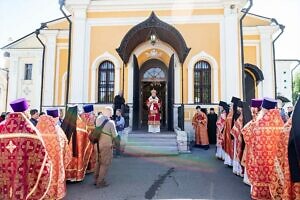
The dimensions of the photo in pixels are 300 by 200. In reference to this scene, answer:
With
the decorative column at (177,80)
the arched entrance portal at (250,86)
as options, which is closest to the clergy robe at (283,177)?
the decorative column at (177,80)

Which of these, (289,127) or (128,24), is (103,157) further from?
(128,24)

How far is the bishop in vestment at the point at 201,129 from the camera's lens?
1285cm

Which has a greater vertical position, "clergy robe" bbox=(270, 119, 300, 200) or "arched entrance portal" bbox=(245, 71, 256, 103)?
"arched entrance portal" bbox=(245, 71, 256, 103)

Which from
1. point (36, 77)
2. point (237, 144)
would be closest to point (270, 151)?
point (237, 144)

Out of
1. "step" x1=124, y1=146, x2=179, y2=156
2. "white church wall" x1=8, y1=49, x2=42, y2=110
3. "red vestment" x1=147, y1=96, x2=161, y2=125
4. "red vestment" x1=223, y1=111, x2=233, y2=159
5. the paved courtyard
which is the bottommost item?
the paved courtyard

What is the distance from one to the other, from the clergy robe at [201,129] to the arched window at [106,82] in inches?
180

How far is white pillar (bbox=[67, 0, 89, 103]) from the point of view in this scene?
49.0 ft

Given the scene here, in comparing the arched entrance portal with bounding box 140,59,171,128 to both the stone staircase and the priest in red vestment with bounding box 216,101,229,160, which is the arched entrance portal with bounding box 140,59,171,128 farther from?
the priest in red vestment with bounding box 216,101,229,160

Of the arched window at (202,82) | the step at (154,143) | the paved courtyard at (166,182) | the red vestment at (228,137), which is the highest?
the arched window at (202,82)

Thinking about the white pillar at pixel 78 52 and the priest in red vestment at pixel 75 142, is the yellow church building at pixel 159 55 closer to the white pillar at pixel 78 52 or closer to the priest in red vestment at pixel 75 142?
the white pillar at pixel 78 52

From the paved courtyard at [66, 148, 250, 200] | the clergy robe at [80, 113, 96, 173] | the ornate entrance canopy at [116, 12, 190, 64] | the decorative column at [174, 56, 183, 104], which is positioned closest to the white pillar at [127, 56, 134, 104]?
the ornate entrance canopy at [116, 12, 190, 64]

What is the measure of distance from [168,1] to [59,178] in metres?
11.5

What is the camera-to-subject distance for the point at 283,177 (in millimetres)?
4840

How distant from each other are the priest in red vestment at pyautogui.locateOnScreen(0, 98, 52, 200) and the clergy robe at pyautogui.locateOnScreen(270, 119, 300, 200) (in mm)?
3644
